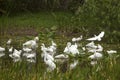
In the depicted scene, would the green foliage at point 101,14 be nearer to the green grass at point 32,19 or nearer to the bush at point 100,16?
the bush at point 100,16

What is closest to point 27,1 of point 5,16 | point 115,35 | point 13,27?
point 5,16

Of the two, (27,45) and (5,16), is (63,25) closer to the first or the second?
(5,16)

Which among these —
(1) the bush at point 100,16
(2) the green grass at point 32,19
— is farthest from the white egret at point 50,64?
(2) the green grass at point 32,19

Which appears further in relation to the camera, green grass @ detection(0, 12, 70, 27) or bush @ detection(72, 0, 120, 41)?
green grass @ detection(0, 12, 70, 27)

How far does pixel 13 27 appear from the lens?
36.4 ft

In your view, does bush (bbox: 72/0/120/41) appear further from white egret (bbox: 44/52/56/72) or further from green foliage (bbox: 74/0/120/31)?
white egret (bbox: 44/52/56/72)

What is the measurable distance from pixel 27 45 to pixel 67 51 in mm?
779

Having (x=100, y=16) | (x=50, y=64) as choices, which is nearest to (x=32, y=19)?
(x=100, y=16)

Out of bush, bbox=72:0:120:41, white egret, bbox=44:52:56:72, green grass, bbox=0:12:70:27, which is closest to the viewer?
white egret, bbox=44:52:56:72

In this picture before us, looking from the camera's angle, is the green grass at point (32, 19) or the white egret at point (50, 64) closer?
the white egret at point (50, 64)

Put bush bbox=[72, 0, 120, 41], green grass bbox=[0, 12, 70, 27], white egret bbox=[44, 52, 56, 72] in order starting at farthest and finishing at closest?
green grass bbox=[0, 12, 70, 27] → bush bbox=[72, 0, 120, 41] → white egret bbox=[44, 52, 56, 72]

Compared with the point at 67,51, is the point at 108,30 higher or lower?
higher

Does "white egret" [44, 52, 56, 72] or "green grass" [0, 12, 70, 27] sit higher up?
"green grass" [0, 12, 70, 27]

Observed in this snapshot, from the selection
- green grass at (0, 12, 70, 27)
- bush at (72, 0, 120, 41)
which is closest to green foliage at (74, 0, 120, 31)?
bush at (72, 0, 120, 41)
